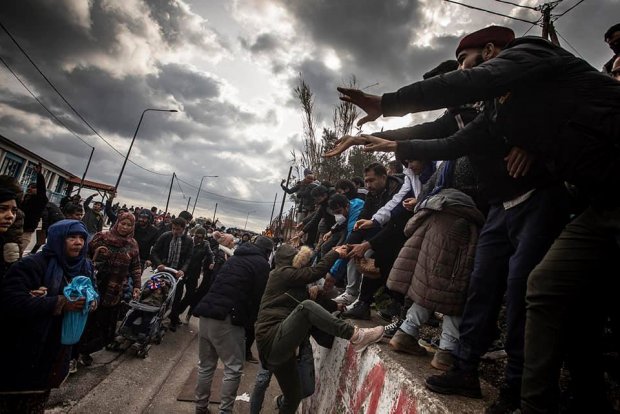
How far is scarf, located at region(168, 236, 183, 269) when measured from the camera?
6.54 m

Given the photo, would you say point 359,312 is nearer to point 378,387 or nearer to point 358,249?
point 358,249

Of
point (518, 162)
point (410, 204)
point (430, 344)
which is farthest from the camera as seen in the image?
point (410, 204)

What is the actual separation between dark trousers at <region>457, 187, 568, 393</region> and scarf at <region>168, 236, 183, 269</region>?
19.7 feet

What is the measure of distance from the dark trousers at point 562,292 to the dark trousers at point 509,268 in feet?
0.99

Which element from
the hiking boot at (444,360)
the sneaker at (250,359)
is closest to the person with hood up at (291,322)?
the hiking boot at (444,360)

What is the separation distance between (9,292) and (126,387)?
2.70m

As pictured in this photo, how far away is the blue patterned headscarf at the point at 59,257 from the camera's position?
8.21 feet

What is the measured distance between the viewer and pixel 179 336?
648 cm

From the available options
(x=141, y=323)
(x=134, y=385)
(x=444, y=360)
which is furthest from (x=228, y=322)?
(x=444, y=360)

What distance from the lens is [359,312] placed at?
11.7 ft

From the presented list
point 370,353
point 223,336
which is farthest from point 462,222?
point 223,336

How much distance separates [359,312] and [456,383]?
1971 millimetres

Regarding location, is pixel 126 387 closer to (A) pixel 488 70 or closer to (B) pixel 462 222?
(B) pixel 462 222

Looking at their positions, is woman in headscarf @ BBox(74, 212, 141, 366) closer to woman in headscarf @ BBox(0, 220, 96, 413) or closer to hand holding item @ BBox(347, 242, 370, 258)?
woman in headscarf @ BBox(0, 220, 96, 413)
